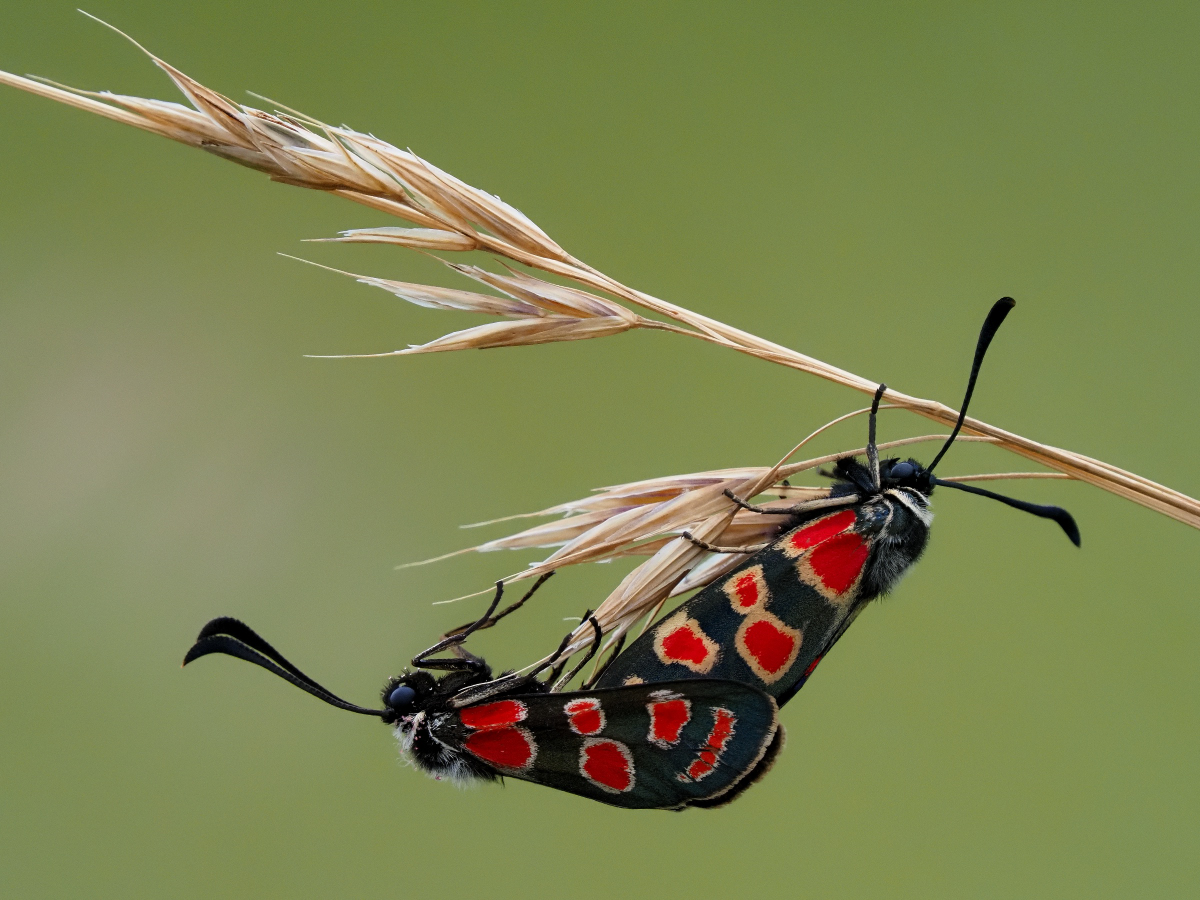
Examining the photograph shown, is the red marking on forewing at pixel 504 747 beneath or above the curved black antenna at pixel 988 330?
beneath

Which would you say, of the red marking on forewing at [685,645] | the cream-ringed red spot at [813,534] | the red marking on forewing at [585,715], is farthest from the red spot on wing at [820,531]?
the red marking on forewing at [585,715]

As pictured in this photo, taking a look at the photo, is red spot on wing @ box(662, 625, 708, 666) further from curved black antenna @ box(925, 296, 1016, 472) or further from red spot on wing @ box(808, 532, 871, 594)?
curved black antenna @ box(925, 296, 1016, 472)

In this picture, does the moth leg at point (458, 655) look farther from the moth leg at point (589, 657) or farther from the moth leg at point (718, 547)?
the moth leg at point (718, 547)

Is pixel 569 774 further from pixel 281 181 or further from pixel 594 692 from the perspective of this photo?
pixel 281 181

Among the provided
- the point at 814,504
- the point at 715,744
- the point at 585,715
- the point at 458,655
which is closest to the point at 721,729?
the point at 715,744

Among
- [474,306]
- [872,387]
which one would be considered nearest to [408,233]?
[474,306]

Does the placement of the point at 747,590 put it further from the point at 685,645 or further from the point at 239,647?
the point at 239,647
